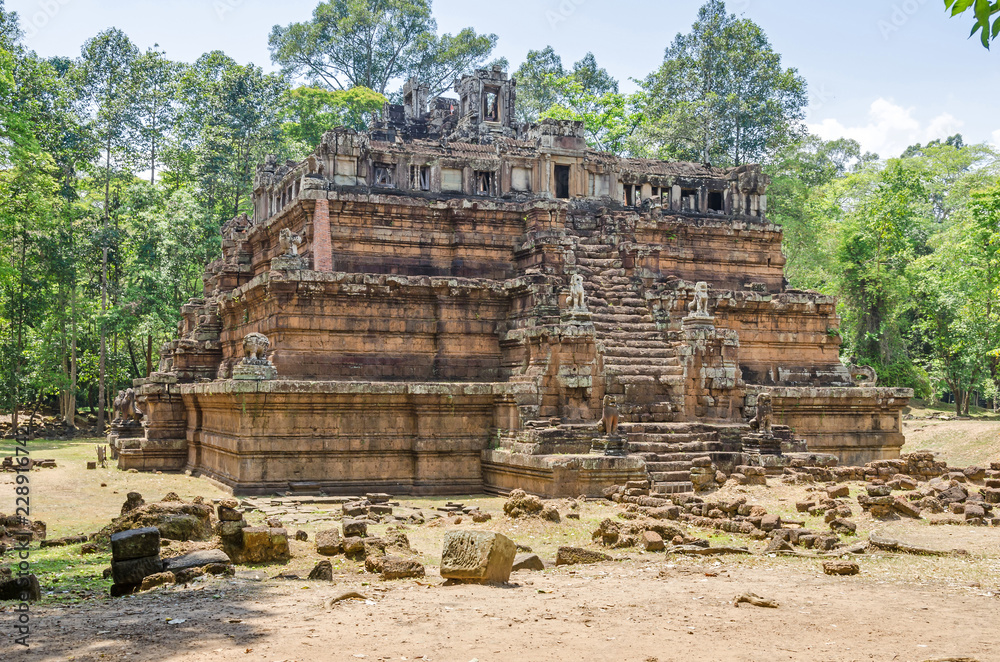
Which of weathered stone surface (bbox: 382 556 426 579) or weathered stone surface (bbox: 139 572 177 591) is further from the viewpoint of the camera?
weathered stone surface (bbox: 382 556 426 579)

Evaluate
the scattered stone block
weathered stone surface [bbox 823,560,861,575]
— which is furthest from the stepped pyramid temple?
the scattered stone block

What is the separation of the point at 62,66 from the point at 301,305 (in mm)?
37892

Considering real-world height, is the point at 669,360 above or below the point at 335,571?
above

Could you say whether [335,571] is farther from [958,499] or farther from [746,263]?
[746,263]

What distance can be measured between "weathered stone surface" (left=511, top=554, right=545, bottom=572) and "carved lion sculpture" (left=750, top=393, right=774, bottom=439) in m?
10.3

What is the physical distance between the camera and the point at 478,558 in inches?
384

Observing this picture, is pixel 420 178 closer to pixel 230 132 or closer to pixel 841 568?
pixel 841 568

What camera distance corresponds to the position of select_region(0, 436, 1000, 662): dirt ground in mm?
7203

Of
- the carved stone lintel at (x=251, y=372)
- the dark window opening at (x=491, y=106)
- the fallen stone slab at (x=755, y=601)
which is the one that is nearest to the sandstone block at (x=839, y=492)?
the fallen stone slab at (x=755, y=601)

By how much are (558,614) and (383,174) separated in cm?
1779

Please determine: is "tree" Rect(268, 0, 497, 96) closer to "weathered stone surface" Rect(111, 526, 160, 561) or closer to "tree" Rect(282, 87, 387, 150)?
"tree" Rect(282, 87, 387, 150)

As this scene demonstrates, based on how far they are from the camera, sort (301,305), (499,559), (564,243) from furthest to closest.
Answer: (564,243) → (301,305) → (499,559)

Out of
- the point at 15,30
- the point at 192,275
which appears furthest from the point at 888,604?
the point at 15,30

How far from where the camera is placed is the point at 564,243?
23.0 meters
